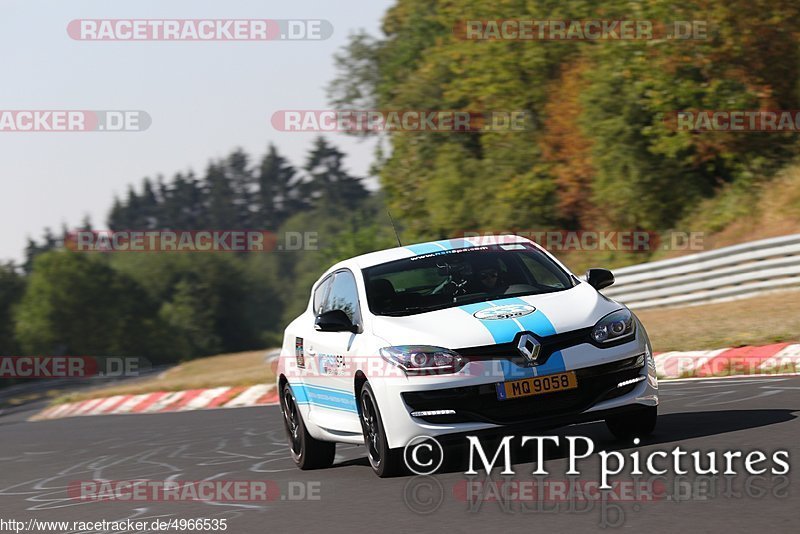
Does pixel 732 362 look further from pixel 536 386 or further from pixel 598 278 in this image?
pixel 536 386

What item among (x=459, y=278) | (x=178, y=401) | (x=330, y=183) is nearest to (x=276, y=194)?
(x=330, y=183)

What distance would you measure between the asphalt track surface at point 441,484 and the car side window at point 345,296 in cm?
115

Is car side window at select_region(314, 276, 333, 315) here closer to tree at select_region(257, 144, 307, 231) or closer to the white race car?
the white race car

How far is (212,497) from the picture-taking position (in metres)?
9.08

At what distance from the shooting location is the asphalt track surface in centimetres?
644

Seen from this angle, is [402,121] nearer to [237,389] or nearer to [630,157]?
[630,157]

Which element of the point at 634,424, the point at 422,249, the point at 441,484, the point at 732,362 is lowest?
the point at 732,362

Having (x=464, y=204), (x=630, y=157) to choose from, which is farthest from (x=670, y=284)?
(x=464, y=204)

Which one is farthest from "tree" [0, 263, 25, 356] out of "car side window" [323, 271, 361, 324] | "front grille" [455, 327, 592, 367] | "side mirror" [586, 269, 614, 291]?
"front grille" [455, 327, 592, 367]

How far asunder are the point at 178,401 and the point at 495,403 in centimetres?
1601

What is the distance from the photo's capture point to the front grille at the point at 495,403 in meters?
8.17

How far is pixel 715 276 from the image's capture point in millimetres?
23453

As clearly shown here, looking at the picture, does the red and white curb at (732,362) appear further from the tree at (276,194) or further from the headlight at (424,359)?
the tree at (276,194)

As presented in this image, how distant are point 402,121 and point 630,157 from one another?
13878mm
